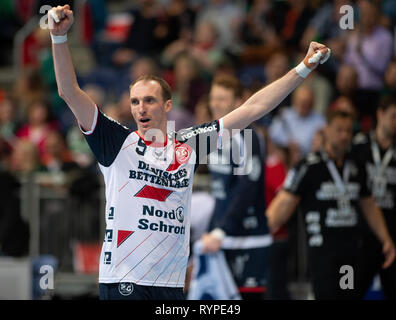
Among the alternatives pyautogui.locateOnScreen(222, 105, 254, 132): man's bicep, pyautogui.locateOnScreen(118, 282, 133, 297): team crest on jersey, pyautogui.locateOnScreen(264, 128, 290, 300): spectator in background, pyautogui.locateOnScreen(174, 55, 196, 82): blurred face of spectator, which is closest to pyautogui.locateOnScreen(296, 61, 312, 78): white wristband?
pyautogui.locateOnScreen(222, 105, 254, 132): man's bicep

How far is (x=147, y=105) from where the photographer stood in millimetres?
6320

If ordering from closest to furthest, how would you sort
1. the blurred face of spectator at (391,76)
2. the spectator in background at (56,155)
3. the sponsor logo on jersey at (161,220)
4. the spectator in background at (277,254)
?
the sponsor logo on jersey at (161,220), the spectator in background at (277,254), the blurred face of spectator at (391,76), the spectator in background at (56,155)

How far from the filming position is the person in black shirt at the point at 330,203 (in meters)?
8.67

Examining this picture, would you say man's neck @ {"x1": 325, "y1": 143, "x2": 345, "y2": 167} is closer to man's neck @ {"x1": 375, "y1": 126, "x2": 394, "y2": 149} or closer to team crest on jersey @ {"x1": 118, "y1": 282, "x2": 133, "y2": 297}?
man's neck @ {"x1": 375, "y1": 126, "x2": 394, "y2": 149}

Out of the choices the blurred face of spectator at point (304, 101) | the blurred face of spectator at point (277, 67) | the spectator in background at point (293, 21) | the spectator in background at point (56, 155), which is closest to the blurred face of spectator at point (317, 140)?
the blurred face of spectator at point (304, 101)

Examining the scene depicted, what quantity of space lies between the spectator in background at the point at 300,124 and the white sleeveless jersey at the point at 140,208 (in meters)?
6.07

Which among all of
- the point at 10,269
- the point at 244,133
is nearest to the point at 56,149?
the point at 10,269

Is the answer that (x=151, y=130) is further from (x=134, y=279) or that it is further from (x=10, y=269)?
(x=10, y=269)

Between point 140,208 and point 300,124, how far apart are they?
22.0 ft

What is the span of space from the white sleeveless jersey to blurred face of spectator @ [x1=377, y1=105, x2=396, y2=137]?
4.11 m

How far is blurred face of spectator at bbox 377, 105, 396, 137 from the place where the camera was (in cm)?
974

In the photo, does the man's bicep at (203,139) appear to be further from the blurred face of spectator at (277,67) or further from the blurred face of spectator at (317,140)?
the blurred face of spectator at (277,67)

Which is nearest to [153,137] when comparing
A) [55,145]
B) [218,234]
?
[218,234]
